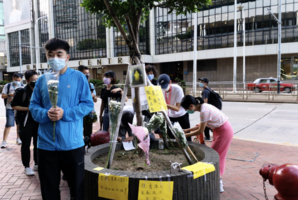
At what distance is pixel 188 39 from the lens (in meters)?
38.0

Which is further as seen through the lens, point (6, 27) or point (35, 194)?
point (6, 27)

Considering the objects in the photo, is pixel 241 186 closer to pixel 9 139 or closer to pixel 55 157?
pixel 55 157

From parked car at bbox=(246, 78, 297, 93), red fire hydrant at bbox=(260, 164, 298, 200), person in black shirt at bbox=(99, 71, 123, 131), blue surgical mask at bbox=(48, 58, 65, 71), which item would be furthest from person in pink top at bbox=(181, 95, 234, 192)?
parked car at bbox=(246, 78, 297, 93)

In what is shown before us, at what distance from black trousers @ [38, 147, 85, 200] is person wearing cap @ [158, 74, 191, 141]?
209 cm

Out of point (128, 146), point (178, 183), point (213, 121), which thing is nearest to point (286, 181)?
point (178, 183)

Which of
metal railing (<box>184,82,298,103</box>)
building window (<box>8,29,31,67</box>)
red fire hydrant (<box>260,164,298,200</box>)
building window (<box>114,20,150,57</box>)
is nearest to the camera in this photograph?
red fire hydrant (<box>260,164,298,200</box>)

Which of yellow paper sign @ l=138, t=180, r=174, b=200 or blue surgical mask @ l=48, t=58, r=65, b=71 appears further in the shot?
yellow paper sign @ l=138, t=180, r=174, b=200

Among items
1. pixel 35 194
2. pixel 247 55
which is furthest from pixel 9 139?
pixel 247 55

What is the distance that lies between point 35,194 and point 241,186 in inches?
116

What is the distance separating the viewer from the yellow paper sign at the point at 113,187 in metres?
2.48

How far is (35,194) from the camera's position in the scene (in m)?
3.47

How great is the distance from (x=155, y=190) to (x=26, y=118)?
2702 mm

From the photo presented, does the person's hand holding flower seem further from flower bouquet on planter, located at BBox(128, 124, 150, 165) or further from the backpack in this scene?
the backpack

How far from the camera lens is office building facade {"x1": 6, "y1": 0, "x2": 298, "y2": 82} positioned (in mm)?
32875
